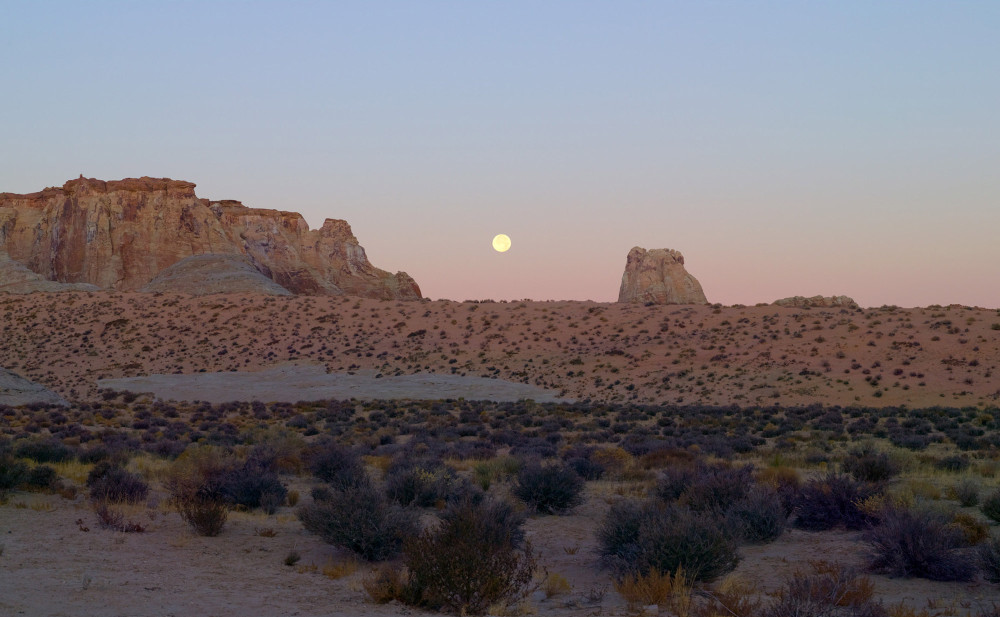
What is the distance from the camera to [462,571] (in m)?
7.72

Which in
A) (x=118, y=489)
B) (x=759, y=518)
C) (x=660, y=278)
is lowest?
(x=118, y=489)

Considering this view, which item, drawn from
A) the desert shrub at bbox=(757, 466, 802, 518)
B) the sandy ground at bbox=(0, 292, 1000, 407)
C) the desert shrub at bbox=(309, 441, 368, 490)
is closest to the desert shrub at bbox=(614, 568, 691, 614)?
the desert shrub at bbox=(757, 466, 802, 518)

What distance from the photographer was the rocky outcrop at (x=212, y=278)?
310ft

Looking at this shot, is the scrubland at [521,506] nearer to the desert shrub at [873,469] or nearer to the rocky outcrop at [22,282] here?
the desert shrub at [873,469]

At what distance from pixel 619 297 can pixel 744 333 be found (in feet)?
275

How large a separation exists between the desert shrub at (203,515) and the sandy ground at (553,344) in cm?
3449

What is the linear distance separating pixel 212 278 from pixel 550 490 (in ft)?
299

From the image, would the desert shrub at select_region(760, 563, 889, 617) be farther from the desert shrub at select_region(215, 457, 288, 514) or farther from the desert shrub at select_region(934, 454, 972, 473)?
the desert shrub at select_region(934, 454, 972, 473)

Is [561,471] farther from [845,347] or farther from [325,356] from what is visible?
[325,356]

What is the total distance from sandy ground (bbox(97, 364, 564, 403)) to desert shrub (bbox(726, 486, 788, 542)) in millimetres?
35044

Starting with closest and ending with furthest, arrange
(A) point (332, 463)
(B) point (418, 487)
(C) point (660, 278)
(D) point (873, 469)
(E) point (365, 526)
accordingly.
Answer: (E) point (365, 526), (B) point (418, 487), (D) point (873, 469), (A) point (332, 463), (C) point (660, 278)

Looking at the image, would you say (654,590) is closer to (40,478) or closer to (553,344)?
(40,478)

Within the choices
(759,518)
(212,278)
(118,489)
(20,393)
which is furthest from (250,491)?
(212,278)

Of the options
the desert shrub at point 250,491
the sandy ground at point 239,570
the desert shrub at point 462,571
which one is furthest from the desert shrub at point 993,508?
the desert shrub at point 250,491
